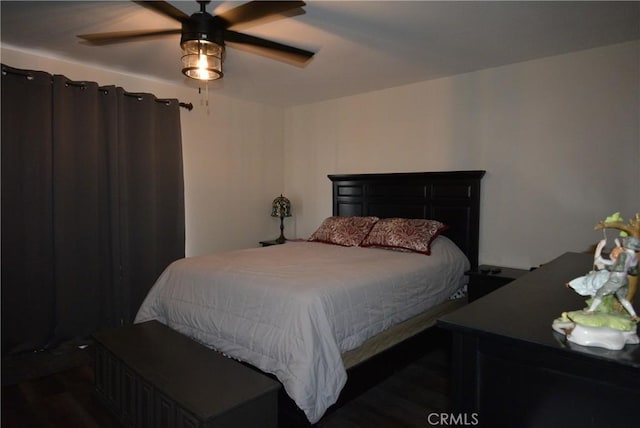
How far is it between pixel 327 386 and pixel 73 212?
2.42m

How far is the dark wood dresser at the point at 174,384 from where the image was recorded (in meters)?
1.57

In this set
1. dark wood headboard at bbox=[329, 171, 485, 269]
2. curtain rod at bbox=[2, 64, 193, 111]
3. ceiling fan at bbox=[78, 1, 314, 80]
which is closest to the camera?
ceiling fan at bbox=[78, 1, 314, 80]

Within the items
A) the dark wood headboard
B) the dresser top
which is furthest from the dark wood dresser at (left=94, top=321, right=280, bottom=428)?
the dark wood headboard

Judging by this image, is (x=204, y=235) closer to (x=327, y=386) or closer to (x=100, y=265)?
(x=100, y=265)

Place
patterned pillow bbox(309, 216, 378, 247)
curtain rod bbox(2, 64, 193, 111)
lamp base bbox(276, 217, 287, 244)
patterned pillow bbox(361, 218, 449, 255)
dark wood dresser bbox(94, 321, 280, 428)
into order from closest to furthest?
dark wood dresser bbox(94, 321, 280, 428), curtain rod bbox(2, 64, 193, 111), patterned pillow bbox(361, 218, 449, 255), patterned pillow bbox(309, 216, 378, 247), lamp base bbox(276, 217, 287, 244)

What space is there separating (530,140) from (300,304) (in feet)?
7.88

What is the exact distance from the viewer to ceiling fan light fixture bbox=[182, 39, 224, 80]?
1959 mm

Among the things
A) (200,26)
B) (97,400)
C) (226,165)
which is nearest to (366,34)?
(200,26)

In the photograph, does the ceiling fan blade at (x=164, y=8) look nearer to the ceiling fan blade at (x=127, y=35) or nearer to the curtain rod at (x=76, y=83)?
the ceiling fan blade at (x=127, y=35)

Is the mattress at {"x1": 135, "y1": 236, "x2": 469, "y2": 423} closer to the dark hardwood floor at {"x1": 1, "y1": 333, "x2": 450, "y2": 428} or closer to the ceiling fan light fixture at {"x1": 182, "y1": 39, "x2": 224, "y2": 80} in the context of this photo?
the dark hardwood floor at {"x1": 1, "y1": 333, "x2": 450, "y2": 428}

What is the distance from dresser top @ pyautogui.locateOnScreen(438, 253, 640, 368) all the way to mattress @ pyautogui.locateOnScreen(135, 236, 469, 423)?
34.0 inches

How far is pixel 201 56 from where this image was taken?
1.99m

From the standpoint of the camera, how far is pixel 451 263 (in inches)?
119

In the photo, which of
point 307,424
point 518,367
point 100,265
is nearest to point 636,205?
point 518,367
